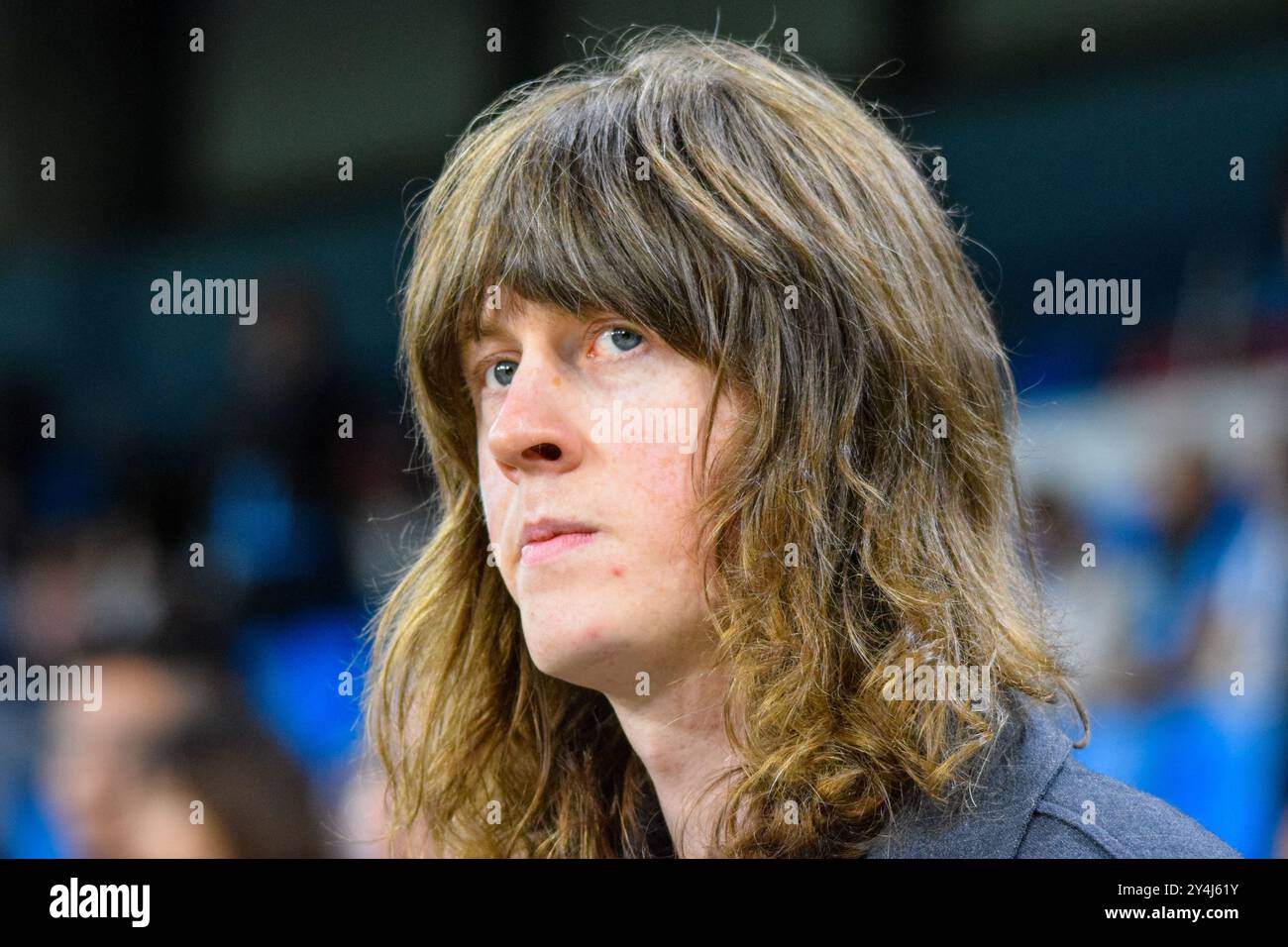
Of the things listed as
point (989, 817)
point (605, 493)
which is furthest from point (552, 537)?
point (989, 817)

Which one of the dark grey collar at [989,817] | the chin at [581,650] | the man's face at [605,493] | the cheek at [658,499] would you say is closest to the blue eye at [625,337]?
the man's face at [605,493]

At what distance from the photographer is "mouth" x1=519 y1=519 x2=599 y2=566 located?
1.40 meters

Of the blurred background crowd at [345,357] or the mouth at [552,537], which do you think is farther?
the blurred background crowd at [345,357]

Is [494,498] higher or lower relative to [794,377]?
lower

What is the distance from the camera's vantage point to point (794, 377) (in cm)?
142

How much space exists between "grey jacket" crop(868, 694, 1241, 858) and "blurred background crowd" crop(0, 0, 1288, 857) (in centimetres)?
44

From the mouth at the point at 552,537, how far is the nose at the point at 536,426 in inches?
2.3

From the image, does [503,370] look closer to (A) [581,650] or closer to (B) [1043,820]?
(A) [581,650]

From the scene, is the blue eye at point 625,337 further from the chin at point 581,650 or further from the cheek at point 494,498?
the chin at point 581,650

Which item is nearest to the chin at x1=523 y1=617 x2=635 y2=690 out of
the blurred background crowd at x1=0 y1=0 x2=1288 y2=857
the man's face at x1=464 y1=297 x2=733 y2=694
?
the man's face at x1=464 y1=297 x2=733 y2=694

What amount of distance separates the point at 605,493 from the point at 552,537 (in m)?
0.08

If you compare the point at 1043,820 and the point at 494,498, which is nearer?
the point at 1043,820

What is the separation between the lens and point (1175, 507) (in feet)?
7.45

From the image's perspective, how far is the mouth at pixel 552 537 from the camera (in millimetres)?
1398
